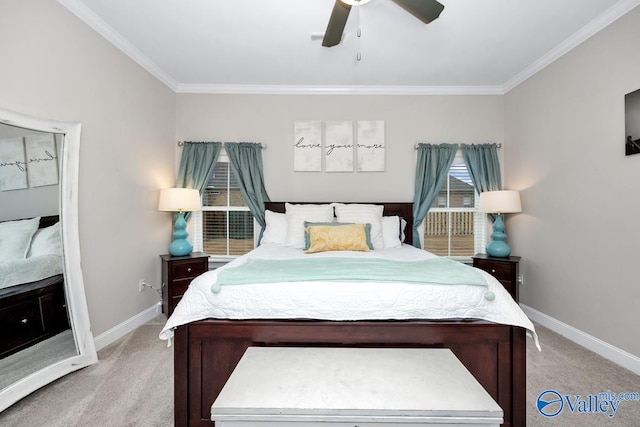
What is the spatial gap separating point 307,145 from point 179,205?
167cm

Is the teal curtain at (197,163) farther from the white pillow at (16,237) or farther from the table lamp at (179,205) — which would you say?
the white pillow at (16,237)

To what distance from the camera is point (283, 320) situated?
5.51 feet

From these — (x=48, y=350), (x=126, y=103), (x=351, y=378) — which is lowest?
(x=48, y=350)

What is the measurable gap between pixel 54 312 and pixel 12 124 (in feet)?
4.06

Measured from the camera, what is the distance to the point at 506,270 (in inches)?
128

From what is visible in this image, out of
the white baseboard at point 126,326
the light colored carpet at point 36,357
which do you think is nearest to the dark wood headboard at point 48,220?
the light colored carpet at point 36,357

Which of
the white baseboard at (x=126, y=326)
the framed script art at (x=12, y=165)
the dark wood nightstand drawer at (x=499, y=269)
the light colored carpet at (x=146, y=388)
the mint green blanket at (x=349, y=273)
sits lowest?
the light colored carpet at (x=146, y=388)

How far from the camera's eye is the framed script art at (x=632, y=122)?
224 centimetres

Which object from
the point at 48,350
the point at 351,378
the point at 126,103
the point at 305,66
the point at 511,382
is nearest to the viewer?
the point at 351,378

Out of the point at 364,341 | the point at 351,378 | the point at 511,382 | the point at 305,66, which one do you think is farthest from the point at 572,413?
the point at 305,66

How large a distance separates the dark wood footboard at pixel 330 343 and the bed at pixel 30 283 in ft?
3.48

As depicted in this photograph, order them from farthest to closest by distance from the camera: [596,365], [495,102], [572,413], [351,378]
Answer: [495,102]
[596,365]
[572,413]
[351,378]

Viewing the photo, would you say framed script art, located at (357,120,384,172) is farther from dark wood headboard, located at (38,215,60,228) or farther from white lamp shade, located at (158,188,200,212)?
dark wood headboard, located at (38,215,60,228)

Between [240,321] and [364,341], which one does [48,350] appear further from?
[364,341]
